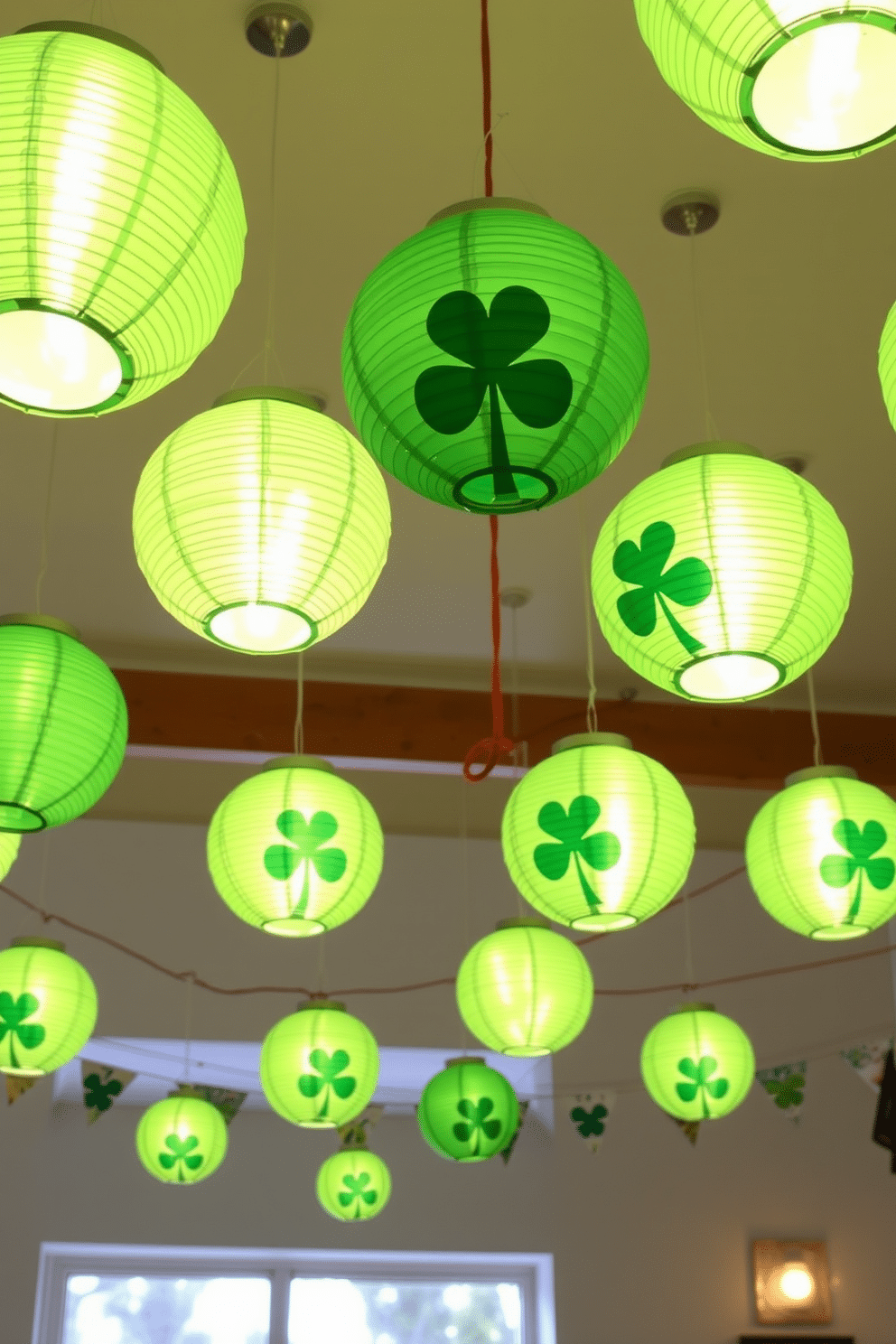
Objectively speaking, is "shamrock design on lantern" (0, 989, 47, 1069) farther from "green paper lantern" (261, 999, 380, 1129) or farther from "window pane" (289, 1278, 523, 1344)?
"window pane" (289, 1278, 523, 1344)

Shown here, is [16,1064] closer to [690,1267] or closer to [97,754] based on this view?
[97,754]

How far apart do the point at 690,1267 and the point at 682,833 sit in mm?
4123

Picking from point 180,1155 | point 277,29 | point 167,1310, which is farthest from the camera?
point 167,1310

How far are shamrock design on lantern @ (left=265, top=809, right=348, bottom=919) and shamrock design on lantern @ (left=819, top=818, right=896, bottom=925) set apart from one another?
1081mm

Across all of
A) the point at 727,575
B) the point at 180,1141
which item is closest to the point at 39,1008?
the point at 180,1141

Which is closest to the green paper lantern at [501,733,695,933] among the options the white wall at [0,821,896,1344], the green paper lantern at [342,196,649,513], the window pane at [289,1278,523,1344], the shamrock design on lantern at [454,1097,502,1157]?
the green paper lantern at [342,196,649,513]

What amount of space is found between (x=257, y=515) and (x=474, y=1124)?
9.85ft

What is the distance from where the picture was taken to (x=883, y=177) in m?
2.83

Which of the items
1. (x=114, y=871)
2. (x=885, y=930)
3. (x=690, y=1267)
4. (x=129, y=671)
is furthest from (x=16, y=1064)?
(x=885, y=930)

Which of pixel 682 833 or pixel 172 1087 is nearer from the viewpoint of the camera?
pixel 682 833

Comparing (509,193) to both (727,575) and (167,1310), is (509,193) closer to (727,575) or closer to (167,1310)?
(727,575)

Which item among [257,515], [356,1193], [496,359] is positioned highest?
[257,515]

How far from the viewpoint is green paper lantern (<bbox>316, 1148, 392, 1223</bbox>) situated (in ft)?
17.8

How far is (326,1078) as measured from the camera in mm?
4078
